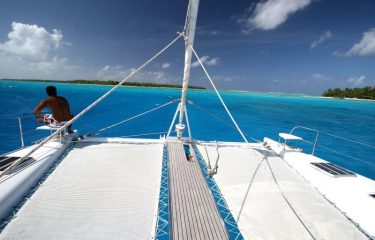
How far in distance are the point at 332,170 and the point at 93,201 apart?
5.31 m

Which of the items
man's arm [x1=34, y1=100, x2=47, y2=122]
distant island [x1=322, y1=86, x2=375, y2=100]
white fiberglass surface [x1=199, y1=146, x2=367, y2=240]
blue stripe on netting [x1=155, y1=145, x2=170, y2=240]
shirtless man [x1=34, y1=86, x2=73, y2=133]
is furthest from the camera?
distant island [x1=322, y1=86, x2=375, y2=100]

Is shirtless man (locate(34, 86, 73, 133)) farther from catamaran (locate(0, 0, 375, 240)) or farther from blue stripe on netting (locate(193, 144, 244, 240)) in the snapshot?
blue stripe on netting (locate(193, 144, 244, 240))

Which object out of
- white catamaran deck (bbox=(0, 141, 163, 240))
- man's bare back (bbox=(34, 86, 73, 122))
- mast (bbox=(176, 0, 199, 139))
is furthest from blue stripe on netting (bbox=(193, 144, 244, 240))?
man's bare back (bbox=(34, 86, 73, 122))

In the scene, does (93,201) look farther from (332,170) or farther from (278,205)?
(332,170)

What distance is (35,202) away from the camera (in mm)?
3156

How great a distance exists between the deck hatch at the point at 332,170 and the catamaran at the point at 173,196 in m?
0.03

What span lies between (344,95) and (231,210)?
122897 mm

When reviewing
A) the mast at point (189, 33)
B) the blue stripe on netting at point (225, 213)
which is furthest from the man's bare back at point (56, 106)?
the blue stripe on netting at point (225, 213)

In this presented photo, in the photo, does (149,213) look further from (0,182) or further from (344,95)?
(344,95)

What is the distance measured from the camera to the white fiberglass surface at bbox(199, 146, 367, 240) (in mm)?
2965

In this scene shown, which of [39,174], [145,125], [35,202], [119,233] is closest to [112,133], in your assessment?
[145,125]

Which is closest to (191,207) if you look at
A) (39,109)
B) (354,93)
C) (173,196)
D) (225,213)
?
(173,196)

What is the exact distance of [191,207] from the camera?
3.21 m

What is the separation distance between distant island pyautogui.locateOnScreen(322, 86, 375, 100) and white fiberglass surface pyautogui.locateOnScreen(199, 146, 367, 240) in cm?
11044
